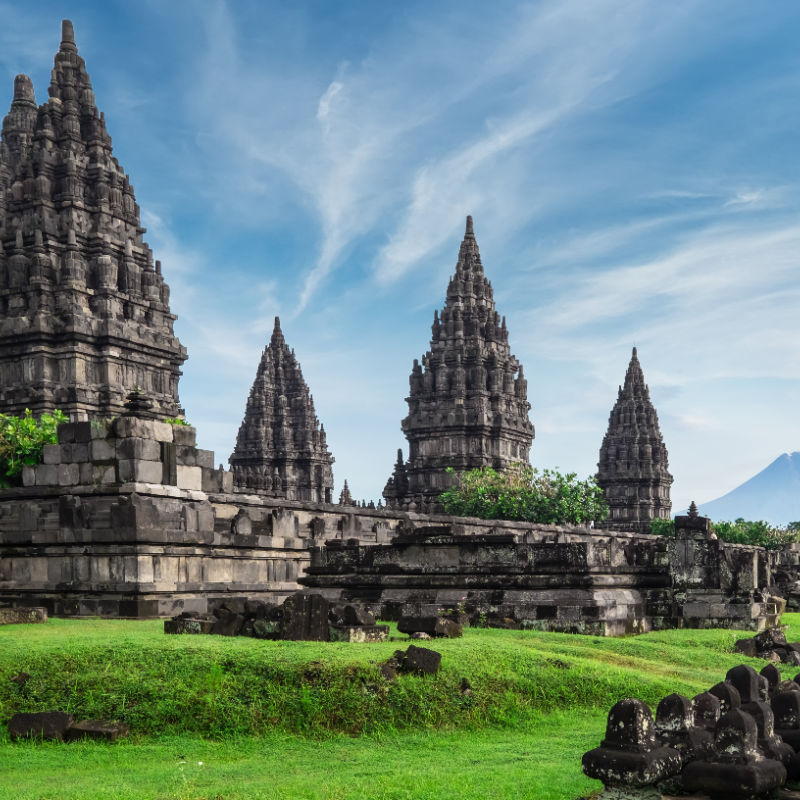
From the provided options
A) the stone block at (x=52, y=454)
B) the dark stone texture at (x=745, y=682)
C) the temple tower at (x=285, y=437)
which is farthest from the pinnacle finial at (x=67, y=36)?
the dark stone texture at (x=745, y=682)

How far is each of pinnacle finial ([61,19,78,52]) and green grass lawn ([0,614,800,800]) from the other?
42198 mm

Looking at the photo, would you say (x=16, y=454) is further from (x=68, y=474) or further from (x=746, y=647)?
(x=746, y=647)

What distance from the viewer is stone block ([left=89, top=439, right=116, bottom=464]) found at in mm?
16422

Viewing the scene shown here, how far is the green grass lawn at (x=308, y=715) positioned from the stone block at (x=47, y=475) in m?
6.35

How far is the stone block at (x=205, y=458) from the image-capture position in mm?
17500

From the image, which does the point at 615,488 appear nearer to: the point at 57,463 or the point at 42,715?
the point at 57,463

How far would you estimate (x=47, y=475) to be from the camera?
56.1 feet

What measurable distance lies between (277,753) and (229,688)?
118 cm

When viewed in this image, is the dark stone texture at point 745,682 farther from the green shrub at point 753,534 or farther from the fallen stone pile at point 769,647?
the green shrub at point 753,534

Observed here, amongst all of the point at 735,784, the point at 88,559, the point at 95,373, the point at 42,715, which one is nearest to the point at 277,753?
the point at 42,715

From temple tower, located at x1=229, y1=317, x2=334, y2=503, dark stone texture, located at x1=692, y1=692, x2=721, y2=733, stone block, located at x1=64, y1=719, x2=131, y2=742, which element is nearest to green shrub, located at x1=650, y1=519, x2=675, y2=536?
temple tower, located at x1=229, y1=317, x2=334, y2=503

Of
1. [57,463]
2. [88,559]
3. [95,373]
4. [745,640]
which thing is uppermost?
[95,373]

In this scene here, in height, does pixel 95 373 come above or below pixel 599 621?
above

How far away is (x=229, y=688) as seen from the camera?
9.08 meters
